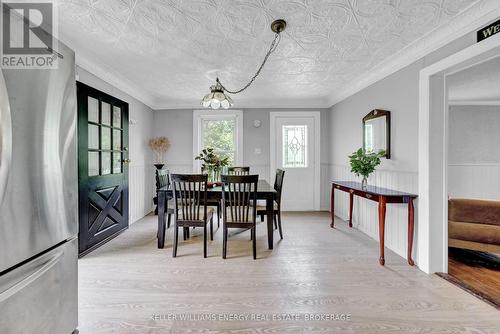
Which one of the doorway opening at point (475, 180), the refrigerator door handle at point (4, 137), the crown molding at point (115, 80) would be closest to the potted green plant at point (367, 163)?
the doorway opening at point (475, 180)

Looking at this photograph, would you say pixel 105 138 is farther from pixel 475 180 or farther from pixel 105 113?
pixel 475 180

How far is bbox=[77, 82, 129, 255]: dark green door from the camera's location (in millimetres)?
Result: 2600

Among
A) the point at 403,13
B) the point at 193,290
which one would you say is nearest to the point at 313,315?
the point at 193,290

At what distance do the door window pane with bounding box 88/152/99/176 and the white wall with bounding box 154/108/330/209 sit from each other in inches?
77.2

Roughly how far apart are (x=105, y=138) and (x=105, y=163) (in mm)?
333

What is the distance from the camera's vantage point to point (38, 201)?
38.7 inches

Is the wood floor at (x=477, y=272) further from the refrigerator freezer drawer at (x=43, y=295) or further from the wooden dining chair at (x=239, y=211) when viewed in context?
the refrigerator freezer drawer at (x=43, y=295)

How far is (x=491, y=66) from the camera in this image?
9.00ft

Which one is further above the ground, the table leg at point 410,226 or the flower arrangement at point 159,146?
the flower arrangement at point 159,146

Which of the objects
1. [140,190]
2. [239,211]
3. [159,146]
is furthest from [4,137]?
[159,146]

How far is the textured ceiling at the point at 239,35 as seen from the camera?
176 centimetres

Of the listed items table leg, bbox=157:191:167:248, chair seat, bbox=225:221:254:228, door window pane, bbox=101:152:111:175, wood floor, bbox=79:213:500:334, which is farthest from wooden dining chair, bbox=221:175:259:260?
door window pane, bbox=101:152:111:175

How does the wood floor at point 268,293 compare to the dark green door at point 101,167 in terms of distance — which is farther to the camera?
the dark green door at point 101,167

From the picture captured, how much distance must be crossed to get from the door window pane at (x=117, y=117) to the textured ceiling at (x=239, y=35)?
18.7 inches
